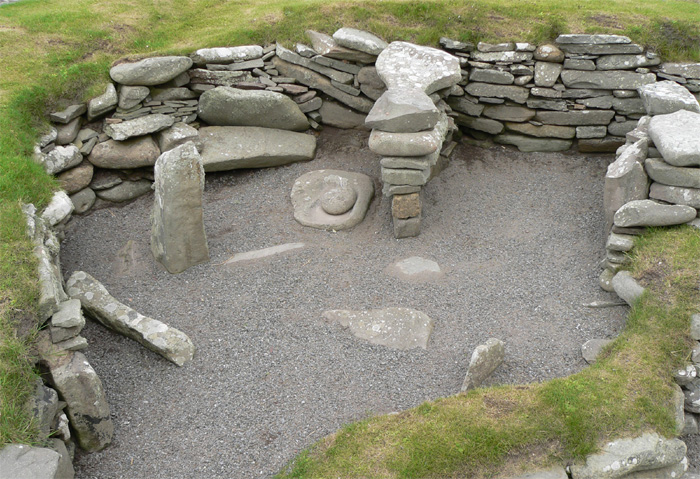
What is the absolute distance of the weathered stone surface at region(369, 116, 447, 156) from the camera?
31.1 feet

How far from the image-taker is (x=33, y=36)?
1262cm

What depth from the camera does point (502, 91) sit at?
12.2 meters

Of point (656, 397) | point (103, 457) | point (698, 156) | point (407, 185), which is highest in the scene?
point (698, 156)

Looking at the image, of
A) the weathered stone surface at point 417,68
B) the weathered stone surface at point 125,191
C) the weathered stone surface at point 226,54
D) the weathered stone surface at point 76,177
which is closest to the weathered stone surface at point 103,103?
the weathered stone surface at point 76,177

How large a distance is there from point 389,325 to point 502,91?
599 cm

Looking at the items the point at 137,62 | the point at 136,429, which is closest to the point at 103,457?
the point at 136,429

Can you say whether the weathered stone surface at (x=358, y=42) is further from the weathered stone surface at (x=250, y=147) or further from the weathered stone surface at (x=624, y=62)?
the weathered stone surface at (x=624, y=62)

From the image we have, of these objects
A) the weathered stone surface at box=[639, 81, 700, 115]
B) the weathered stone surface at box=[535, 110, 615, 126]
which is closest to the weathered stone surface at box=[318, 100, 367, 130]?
the weathered stone surface at box=[535, 110, 615, 126]

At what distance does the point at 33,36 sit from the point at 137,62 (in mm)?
2601

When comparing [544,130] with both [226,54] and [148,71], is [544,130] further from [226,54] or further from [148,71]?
[148,71]

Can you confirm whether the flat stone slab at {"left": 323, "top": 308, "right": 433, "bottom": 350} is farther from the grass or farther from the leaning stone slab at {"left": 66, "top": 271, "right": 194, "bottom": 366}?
the leaning stone slab at {"left": 66, "top": 271, "right": 194, "bottom": 366}

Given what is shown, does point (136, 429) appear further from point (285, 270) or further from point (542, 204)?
point (542, 204)

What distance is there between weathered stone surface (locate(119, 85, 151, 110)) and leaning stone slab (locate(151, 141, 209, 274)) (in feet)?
9.56

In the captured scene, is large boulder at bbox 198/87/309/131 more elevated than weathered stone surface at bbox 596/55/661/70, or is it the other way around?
weathered stone surface at bbox 596/55/661/70
